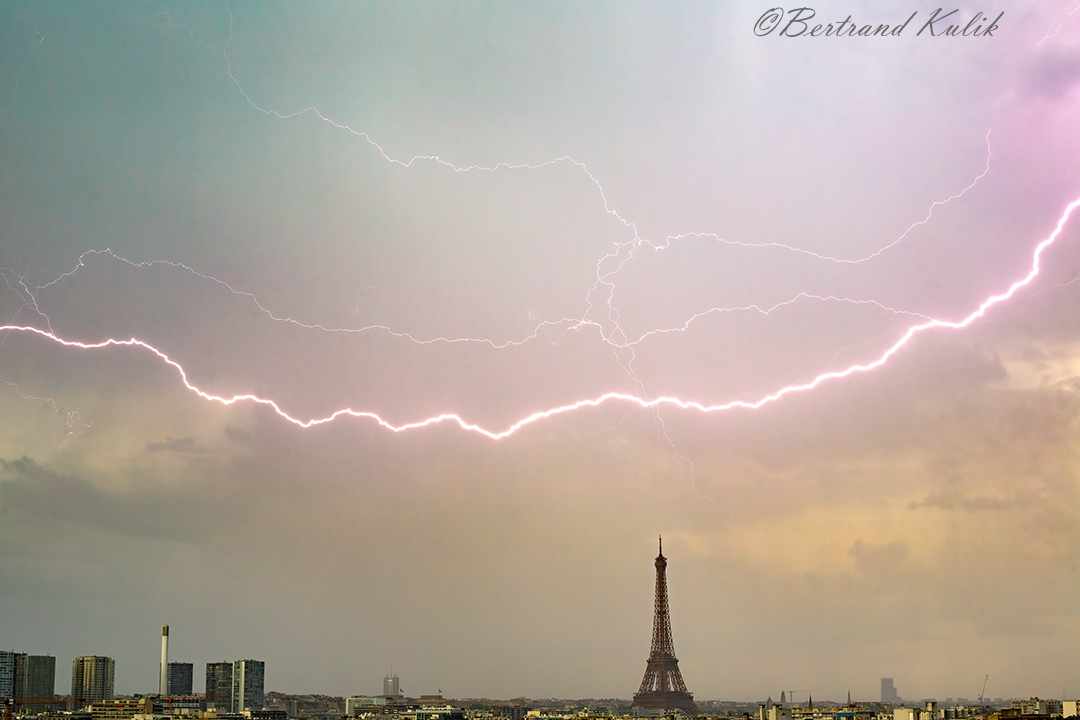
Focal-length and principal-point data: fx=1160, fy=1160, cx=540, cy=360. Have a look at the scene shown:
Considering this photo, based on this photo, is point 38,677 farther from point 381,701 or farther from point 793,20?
point 793,20

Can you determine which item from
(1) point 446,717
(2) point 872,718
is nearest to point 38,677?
(1) point 446,717

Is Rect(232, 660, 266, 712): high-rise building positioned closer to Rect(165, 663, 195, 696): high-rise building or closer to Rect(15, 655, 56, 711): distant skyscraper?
Rect(165, 663, 195, 696): high-rise building

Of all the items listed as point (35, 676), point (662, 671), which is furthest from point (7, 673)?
point (662, 671)

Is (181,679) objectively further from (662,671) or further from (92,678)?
(662,671)

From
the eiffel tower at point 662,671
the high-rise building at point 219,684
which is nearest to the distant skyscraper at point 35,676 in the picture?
the high-rise building at point 219,684

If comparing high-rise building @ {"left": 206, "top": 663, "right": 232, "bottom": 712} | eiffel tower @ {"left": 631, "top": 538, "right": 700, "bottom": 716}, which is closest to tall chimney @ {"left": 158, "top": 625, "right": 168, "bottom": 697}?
high-rise building @ {"left": 206, "top": 663, "right": 232, "bottom": 712}

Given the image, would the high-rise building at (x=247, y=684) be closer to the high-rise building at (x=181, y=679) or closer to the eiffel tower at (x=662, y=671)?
the high-rise building at (x=181, y=679)
